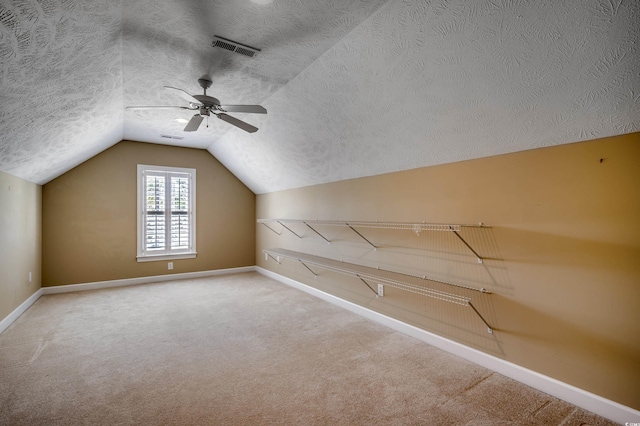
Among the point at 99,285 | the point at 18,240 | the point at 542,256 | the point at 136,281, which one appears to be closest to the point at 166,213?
the point at 136,281

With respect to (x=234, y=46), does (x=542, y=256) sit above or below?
below

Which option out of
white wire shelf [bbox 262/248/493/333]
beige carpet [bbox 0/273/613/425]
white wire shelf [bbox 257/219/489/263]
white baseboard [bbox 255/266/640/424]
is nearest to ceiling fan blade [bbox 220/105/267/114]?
white wire shelf [bbox 257/219/489/263]

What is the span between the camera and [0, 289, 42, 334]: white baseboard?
10.8 ft

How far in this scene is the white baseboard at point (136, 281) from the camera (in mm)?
4840

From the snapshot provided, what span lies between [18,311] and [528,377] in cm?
552

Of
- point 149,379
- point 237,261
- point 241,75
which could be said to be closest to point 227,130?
point 241,75

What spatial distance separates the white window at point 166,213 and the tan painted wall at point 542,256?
4.24m

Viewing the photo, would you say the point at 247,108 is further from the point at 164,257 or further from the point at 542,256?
the point at 164,257

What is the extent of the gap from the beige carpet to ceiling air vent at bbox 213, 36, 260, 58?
267 cm

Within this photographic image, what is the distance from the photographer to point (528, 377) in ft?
7.33

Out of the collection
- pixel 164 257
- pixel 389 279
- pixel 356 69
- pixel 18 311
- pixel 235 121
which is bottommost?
pixel 18 311

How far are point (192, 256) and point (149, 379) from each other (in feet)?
12.4

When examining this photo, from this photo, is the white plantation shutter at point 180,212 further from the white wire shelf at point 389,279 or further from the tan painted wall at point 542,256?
the tan painted wall at point 542,256

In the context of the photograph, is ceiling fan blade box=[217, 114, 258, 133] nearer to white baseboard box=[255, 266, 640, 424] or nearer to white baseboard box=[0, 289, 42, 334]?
white baseboard box=[255, 266, 640, 424]
